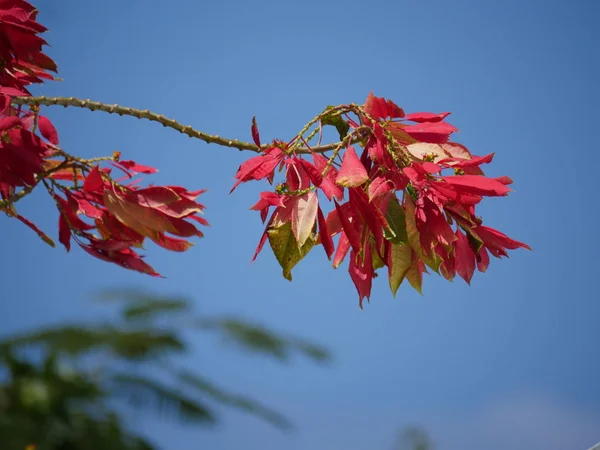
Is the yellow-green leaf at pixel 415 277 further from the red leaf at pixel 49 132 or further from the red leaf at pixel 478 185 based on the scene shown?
Answer: the red leaf at pixel 49 132

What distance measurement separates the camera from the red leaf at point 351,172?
696mm

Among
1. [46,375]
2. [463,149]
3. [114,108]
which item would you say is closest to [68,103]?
[114,108]

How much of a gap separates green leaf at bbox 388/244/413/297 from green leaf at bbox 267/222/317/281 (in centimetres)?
9

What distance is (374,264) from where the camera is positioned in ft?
2.58

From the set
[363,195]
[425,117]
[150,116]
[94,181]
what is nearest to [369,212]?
[363,195]

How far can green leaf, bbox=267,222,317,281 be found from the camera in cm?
73

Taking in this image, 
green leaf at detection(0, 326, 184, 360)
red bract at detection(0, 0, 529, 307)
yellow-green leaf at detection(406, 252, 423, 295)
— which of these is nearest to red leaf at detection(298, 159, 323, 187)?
red bract at detection(0, 0, 529, 307)

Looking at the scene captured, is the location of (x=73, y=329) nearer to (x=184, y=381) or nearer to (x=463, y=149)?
(x=184, y=381)

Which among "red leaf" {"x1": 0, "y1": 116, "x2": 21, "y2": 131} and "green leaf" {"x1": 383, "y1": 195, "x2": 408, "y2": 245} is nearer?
"green leaf" {"x1": 383, "y1": 195, "x2": 408, "y2": 245}

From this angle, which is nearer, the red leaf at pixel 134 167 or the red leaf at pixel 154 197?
the red leaf at pixel 154 197

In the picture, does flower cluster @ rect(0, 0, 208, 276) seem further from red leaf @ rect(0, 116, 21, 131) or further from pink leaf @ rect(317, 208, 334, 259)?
A: pink leaf @ rect(317, 208, 334, 259)

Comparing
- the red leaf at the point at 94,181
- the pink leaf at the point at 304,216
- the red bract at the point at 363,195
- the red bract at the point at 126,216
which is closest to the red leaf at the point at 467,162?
the red bract at the point at 363,195

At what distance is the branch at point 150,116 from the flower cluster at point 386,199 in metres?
0.03

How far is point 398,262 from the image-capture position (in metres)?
0.76
